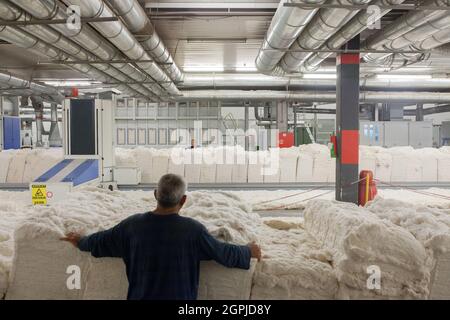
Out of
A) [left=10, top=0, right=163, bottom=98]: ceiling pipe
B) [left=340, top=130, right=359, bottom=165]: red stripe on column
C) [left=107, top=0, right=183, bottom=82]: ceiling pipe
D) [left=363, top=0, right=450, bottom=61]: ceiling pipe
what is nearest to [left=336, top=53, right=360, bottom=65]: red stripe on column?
[left=363, top=0, right=450, bottom=61]: ceiling pipe

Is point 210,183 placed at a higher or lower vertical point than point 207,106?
lower

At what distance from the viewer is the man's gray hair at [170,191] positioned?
1.68 m

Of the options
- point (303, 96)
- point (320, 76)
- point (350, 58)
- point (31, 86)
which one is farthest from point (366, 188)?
point (31, 86)

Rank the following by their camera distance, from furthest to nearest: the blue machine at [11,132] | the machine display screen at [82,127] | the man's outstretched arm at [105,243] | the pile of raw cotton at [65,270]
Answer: the blue machine at [11,132], the machine display screen at [82,127], the pile of raw cotton at [65,270], the man's outstretched arm at [105,243]

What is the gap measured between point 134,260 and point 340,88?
14.5 ft

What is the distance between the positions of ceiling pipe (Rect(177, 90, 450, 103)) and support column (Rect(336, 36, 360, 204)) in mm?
4355

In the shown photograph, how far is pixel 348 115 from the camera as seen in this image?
17.0ft

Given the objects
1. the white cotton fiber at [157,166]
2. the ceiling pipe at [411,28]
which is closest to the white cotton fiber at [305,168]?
the ceiling pipe at [411,28]

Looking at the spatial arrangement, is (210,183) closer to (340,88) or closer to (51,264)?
(340,88)

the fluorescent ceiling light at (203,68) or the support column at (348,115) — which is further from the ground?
the fluorescent ceiling light at (203,68)

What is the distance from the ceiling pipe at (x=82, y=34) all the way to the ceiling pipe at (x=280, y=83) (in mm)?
2359

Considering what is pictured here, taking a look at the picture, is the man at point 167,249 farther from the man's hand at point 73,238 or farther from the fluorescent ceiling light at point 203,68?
the fluorescent ceiling light at point 203,68
